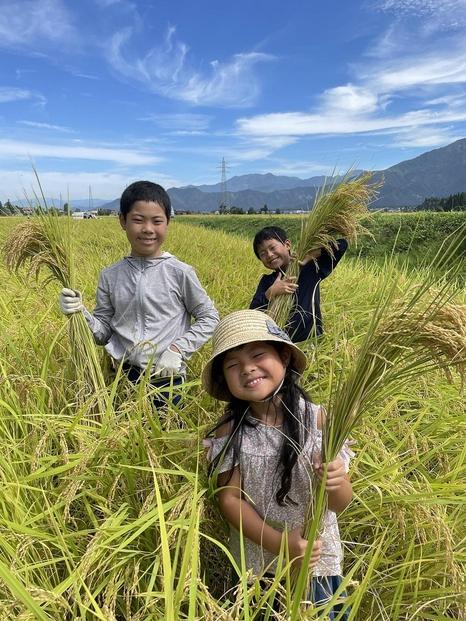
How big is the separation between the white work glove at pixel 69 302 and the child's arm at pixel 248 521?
3.18ft

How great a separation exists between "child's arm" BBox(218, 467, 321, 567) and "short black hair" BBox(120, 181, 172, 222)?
4.11 feet

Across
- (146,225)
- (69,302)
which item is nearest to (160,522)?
(69,302)

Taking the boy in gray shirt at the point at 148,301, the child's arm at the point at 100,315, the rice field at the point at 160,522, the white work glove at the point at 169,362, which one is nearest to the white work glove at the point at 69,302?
the child's arm at the point at 100,315

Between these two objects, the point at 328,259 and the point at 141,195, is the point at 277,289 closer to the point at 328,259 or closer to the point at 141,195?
the point at 328,259

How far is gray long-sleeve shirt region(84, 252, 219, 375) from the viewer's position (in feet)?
6.73

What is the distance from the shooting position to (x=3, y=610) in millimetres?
1021

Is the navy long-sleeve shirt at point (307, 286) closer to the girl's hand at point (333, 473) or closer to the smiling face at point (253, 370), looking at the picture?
the smiling face at point (253, 370)

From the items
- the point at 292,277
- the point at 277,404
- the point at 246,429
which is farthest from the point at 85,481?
the point at 292,277

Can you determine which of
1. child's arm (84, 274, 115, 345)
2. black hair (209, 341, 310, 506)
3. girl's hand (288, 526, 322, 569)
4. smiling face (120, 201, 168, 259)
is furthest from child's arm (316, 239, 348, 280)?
girl's hand (288, 526, 322, 569)

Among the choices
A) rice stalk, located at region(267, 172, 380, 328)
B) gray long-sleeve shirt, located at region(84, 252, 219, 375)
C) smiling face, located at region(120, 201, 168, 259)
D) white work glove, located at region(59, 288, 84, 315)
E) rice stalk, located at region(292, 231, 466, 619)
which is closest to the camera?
rice stalk, located at region(292, 231, 466, 619)

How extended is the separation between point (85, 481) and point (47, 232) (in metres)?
1.05

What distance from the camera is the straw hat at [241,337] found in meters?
1.22

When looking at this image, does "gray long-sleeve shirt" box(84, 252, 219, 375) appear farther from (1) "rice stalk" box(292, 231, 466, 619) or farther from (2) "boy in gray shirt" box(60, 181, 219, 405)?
(1) "rice stalk" box(292, 231, 466, 619)

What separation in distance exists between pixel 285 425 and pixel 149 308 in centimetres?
103
